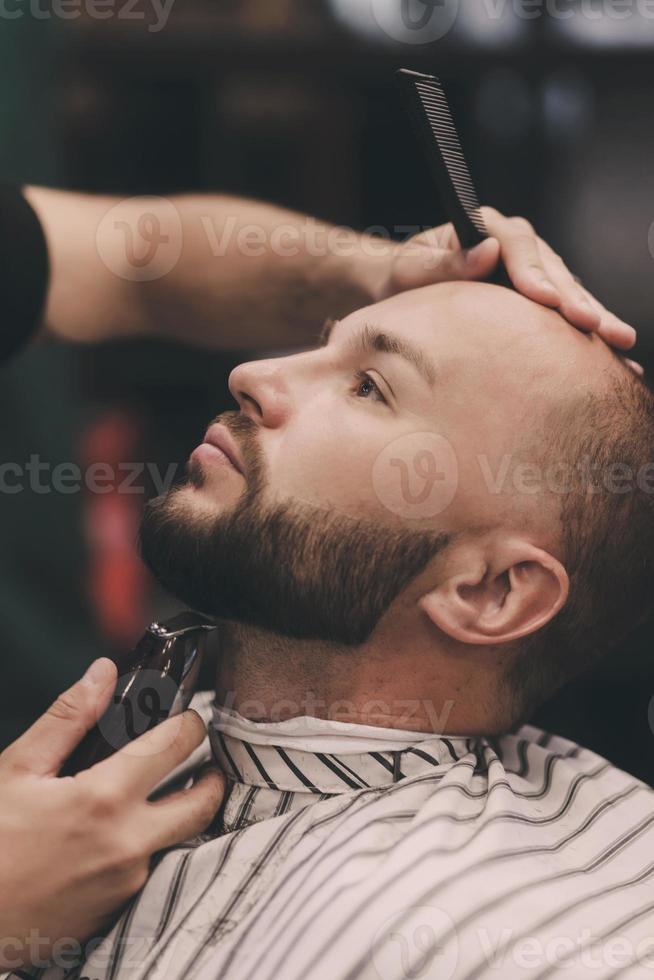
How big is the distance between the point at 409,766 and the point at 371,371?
19.8 inches

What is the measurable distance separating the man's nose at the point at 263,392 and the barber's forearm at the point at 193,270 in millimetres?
588

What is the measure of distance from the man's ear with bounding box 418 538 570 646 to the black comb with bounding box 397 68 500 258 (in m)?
0.46

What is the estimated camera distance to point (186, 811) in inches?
48.0

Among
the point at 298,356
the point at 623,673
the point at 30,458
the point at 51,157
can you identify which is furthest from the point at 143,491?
the point at 298,356
